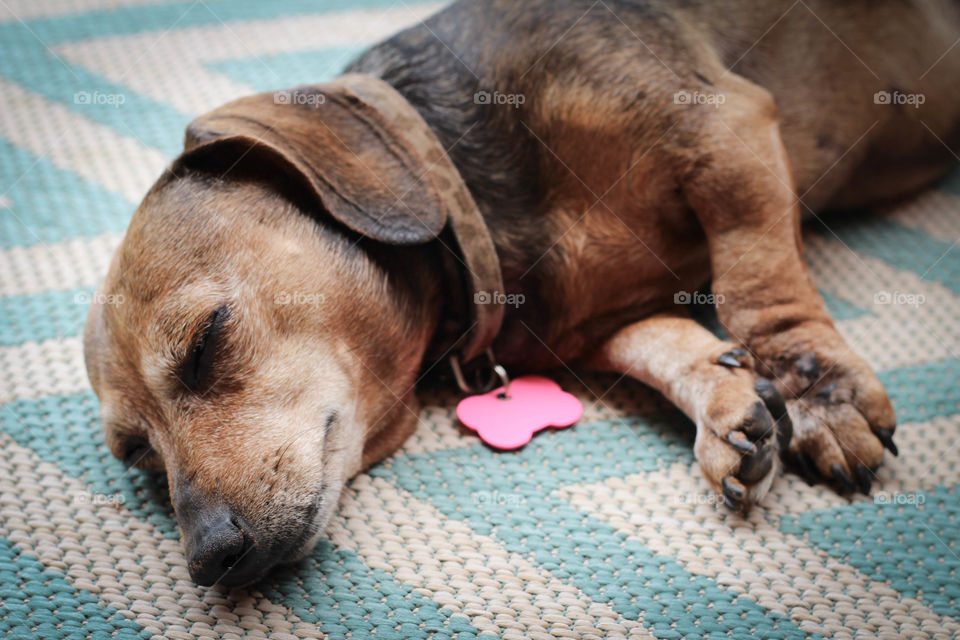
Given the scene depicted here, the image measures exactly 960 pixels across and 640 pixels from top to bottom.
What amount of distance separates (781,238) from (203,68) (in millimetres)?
2239

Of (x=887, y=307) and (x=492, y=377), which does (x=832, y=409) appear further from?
(x=492, y=377)

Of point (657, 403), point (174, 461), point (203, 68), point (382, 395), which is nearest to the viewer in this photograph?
point (174, 461)

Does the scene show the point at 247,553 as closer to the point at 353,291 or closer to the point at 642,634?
the point at 353,291

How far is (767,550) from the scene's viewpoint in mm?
1546

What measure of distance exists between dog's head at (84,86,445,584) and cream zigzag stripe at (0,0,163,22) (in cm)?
206

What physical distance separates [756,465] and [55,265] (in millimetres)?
1941

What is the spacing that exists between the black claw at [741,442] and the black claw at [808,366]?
1.01 feet

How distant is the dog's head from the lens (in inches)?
58.7

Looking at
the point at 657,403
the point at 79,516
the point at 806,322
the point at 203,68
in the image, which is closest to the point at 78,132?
the point at 203,68

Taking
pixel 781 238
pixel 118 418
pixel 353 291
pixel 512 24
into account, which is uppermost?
pixel 512 24

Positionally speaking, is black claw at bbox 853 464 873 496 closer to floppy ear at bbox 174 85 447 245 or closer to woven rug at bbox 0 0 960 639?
woven rug at bbox 0 0 960 639

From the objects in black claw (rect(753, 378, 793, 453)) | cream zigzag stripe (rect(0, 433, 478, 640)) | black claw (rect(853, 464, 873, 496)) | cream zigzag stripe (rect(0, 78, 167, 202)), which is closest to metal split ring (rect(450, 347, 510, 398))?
black claw (rect(753, 378, 793, 453))

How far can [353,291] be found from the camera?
1.65 meters

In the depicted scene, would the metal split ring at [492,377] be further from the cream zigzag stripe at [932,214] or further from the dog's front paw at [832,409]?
the cream zigzag stripe at [932,214]
